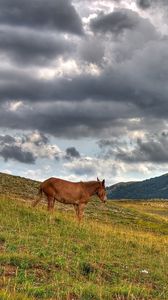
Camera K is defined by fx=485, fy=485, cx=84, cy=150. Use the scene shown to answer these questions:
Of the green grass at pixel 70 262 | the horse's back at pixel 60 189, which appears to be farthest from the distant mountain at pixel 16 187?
the green grass at pixel 70 262

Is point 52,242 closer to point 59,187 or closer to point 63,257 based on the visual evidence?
point 63,257

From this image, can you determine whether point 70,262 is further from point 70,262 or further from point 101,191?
point 101,191

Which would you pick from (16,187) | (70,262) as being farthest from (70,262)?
(16,187)

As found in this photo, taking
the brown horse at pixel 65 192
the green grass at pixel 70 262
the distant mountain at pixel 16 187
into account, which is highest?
the distant mountain at pixel 16 187

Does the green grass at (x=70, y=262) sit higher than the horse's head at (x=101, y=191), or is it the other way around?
the horse's head at (x=101, y=191)

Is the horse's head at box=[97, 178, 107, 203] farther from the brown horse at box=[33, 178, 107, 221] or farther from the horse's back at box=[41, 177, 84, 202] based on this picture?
the horse's back at box=[41, 177, 84, 202]

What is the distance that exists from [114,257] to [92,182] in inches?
518

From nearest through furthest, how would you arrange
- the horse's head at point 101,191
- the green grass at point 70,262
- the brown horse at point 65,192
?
the green grass at point 70,262 → the brown horse at point 65,192 → the horse's head at point 101,191

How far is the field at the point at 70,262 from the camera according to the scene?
1383 cm

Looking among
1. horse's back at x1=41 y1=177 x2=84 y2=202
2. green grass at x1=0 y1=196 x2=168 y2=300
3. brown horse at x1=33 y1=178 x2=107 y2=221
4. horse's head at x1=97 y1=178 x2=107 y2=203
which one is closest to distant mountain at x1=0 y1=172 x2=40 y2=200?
horse's head at x1=97 y1=178 x2=107 y2=203

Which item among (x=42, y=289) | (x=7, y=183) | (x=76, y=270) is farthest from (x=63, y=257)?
(x=7, y=183)

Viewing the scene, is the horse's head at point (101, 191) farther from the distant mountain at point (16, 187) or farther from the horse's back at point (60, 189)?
the distant mountain at point (16, 187)

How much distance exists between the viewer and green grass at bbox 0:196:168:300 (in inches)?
544

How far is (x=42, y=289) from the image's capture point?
13.1 meters
